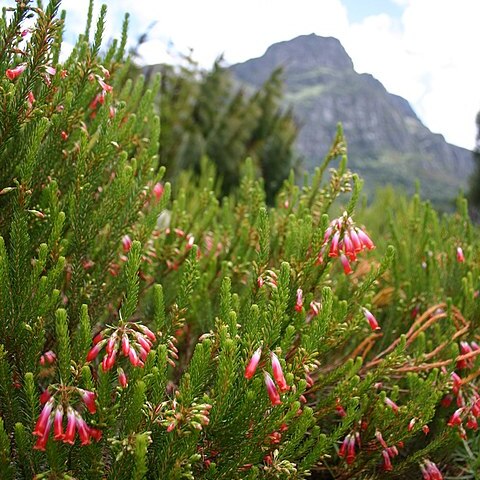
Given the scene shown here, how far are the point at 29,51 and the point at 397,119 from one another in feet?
641

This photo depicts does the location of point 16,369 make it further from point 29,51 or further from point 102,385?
point 29,51

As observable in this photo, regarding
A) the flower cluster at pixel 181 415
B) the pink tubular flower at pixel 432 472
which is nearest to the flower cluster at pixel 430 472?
the pink tubular flower at pixel 432 472

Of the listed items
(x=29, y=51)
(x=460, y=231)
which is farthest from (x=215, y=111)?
(x=29, y=51)

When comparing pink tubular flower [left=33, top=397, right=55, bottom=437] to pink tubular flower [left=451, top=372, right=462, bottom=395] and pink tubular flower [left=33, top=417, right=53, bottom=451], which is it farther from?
pink tubular flower [left=451, top=372, right=462, bottom=395]

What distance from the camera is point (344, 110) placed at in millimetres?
173125

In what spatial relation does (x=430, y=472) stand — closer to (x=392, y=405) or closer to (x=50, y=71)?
(x=392, y=405)

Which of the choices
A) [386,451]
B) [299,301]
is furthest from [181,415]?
[386,451]

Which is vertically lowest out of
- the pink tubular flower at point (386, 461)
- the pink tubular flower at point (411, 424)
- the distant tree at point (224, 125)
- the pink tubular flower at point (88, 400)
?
the pink tubular flower at point (386, 461)

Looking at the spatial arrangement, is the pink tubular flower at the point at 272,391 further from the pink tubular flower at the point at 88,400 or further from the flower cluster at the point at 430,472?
the flower cluster at the point at 430,472

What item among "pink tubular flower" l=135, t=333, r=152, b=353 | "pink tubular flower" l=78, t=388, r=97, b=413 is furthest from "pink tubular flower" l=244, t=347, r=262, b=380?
"pink tubular flower" l=78, t=388, r=97, b=413

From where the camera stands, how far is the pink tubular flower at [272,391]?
1226 mm

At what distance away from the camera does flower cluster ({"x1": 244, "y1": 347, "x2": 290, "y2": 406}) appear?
123 centimetres

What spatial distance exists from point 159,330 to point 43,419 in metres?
0.37

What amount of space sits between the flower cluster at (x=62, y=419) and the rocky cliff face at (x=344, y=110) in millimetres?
144563
